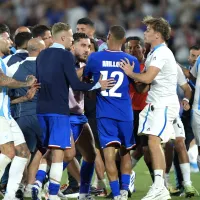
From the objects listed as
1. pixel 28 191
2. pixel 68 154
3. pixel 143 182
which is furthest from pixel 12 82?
pixel 143 182

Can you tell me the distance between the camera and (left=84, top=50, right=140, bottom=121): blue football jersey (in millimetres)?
9367

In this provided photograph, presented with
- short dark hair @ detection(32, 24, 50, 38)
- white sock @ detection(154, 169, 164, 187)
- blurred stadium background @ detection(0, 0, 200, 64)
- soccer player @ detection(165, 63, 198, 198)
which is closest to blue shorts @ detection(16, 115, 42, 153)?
short dark hair @ detection(32, 24, 50, 38)

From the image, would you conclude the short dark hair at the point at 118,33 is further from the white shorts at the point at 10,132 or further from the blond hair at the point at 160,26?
the white shorts at the point at 10,132

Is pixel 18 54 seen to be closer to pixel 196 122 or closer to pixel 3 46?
pixel 3 46

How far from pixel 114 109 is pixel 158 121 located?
57cm

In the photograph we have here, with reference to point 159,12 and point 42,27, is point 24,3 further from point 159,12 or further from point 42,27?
point 42,27

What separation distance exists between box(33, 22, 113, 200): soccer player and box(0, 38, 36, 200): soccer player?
A: 9.1 inches

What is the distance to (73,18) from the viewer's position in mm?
20281

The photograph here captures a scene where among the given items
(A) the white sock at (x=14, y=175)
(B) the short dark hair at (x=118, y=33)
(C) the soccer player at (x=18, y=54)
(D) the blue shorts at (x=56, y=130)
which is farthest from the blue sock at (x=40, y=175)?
(B) the short dark hair at (x=118, y=33)

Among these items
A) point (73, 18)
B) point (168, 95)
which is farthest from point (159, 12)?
point (168, 95)

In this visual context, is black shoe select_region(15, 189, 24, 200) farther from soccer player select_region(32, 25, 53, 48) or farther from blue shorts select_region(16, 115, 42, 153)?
soccer player select_region(32, 25, 53, 48)

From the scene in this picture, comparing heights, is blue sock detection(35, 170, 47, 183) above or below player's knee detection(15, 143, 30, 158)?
below

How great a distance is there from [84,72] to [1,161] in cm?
151

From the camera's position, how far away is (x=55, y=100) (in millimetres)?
8977
